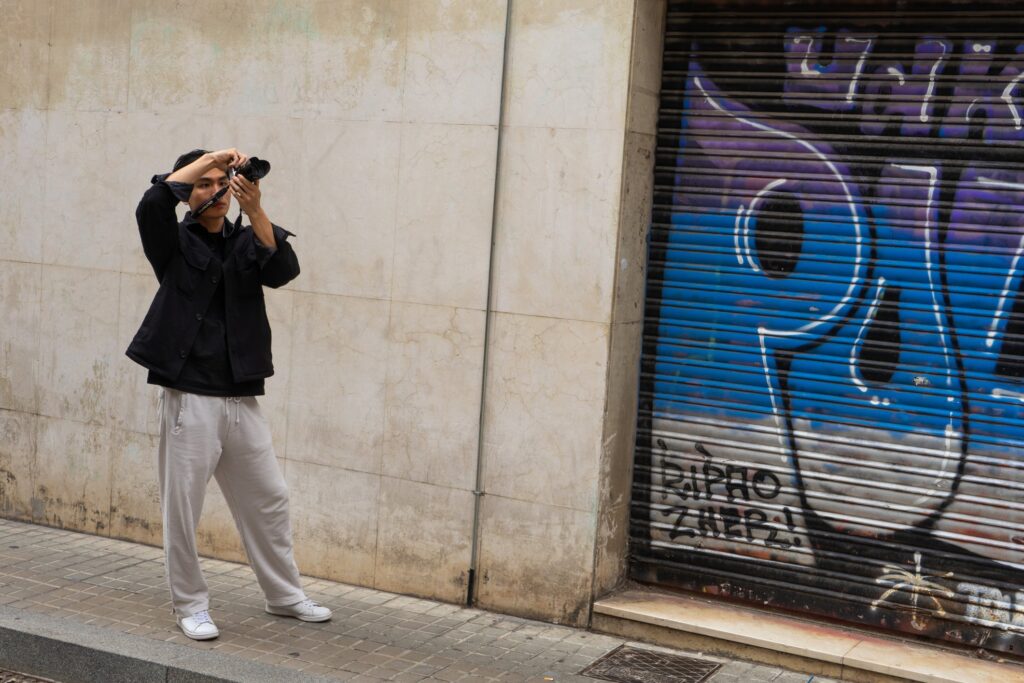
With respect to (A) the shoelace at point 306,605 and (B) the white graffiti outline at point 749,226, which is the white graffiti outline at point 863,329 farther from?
(A) the shoelace at point 306,605

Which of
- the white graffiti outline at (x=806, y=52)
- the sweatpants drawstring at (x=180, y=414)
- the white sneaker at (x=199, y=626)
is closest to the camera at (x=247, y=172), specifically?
the sweatpants drawstring at (x=180, y=414)

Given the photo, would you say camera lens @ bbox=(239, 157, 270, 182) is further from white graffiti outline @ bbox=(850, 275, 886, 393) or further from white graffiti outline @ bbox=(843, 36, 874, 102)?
white graffiti outline @ bbox=(850, 275, 886, 393)

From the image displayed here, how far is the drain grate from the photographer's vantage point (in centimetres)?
554

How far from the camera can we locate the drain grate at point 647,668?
5.54 meters

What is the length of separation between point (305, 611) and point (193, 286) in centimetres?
157

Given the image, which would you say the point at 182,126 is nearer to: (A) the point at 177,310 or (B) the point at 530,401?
(A) the point at 177,310

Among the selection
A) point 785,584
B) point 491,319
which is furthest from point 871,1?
point 785,584

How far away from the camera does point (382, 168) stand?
6602mm

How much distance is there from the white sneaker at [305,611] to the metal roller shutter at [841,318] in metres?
1.54

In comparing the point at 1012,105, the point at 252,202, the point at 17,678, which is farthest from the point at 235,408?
the point at 1012,105

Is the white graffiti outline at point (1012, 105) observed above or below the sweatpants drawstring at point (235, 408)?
above

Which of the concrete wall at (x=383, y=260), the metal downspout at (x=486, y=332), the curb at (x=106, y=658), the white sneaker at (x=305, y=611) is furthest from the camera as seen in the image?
the metal downspout at (x=486, y=332)

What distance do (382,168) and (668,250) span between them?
4.86ft

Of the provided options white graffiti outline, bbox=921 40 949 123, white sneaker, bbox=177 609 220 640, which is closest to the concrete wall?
white sneaker, bbox=177 609 220 640
